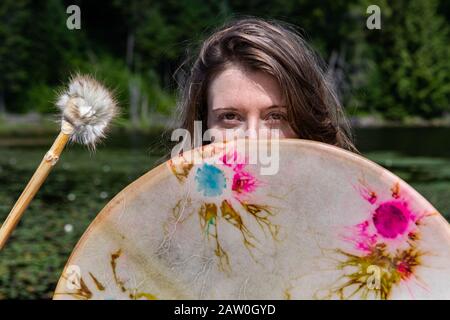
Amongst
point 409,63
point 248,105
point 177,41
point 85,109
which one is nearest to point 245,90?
point 248,105

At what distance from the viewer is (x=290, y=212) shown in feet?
4.80

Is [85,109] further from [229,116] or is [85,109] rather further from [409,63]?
[409,63]

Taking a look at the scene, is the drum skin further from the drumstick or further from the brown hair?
the brown hair

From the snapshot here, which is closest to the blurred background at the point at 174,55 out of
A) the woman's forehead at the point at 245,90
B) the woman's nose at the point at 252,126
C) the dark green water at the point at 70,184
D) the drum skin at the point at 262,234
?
the dark green water at the point at 70,184

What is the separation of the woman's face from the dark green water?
27 centimetres

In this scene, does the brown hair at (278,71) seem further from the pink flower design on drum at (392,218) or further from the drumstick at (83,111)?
the pink flower design on drum at (392,218)

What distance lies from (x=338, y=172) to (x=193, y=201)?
26 cm

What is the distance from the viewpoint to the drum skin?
1.44 meters

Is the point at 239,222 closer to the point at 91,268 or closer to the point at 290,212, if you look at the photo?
the point at 290,212

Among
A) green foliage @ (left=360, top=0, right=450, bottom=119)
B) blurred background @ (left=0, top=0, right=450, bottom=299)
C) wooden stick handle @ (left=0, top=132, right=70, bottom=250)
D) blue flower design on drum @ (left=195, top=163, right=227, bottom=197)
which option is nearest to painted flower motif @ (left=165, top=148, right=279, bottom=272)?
blue flower design on drum @ (left=195, top=163, right=227, bottom=197)

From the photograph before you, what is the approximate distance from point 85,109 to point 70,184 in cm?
1099

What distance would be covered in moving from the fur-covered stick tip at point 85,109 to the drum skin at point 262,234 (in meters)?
0.24

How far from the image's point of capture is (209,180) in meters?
1.47
